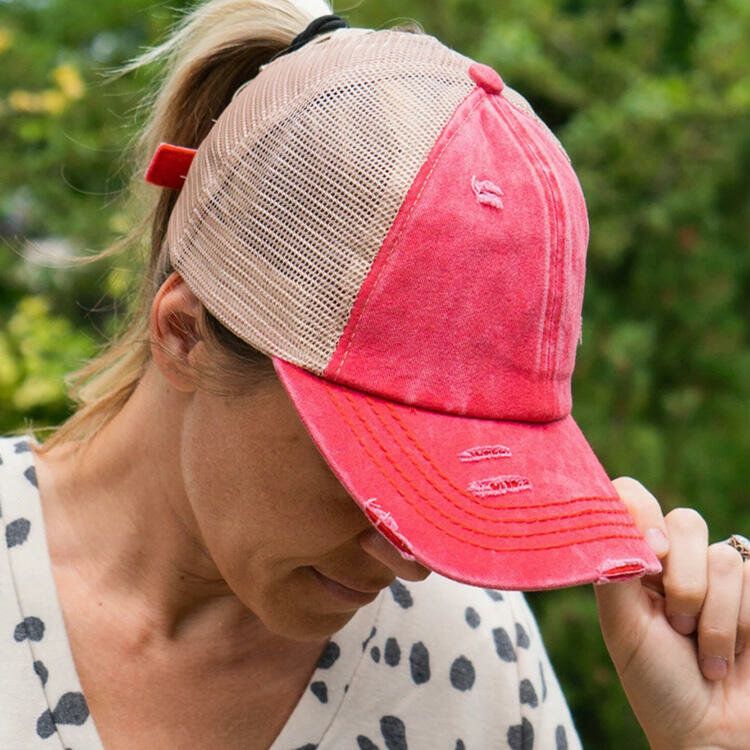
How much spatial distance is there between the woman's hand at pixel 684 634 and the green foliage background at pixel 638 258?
141 cm

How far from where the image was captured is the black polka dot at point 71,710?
170 centimetres

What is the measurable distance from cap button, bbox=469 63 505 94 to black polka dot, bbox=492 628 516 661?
2.96ft

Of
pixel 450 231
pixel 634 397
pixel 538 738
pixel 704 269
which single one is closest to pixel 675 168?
pixel 704 269

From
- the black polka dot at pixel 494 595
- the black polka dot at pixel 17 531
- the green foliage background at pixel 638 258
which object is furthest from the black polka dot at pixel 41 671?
the green foliage background at pixel 638 258

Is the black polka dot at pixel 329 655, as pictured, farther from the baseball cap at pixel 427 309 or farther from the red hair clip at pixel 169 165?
the red hair clip at pixel 169 165

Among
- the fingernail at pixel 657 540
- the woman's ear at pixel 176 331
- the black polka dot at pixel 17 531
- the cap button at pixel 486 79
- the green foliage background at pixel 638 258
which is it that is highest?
the cap button at pixel 486 79

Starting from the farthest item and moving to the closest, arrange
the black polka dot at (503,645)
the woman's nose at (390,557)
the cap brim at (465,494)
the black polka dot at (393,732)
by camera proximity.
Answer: the black polka dot at (503,645) < the black polka dot at (393,732) < the woman's nose at (390,557) < the cap brim at (465,494)

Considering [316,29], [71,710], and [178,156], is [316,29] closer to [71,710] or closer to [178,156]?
[178,156]

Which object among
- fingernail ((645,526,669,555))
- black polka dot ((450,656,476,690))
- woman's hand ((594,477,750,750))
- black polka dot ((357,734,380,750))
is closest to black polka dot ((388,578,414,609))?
black polka dot ((450,656,476,690))

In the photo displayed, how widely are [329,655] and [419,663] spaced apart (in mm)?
151

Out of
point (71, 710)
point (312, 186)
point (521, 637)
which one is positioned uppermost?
point (312, 186)

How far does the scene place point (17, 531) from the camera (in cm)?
182

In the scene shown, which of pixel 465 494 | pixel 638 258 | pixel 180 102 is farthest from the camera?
pixel 638 258

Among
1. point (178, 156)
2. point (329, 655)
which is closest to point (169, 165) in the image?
point (178, 156)
